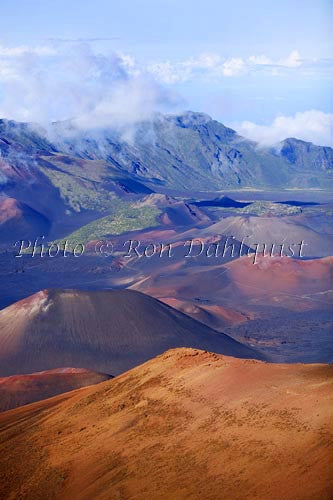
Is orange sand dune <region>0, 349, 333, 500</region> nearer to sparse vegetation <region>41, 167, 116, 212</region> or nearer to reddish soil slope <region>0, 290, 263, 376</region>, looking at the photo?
reddish soil slope <region>0, 290, 263, 376</region>

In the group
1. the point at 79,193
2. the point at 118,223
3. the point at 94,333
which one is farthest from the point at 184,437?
the point at 79,193

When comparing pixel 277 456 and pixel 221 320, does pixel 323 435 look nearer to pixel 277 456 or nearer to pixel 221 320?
pixel 277 456

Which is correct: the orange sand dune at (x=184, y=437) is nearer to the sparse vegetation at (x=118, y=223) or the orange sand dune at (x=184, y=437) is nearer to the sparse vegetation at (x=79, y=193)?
the sparse vegetation at (x=118, y=223)

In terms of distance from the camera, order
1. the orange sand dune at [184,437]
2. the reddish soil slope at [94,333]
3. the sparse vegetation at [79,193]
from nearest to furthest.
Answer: the orange sand dune at [184,437] < the reddish soil slope at [94,333] < the sparse vegetation at [79,193]

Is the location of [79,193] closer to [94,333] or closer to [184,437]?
[94,333]

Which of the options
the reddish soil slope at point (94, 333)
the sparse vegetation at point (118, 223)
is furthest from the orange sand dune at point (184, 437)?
the sparse vegetation at point (118, 223)

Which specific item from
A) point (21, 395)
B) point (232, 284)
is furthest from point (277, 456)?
point (232, 284)

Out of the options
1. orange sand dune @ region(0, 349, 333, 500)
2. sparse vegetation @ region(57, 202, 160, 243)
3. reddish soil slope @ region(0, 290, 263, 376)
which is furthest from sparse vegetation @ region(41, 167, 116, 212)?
orange sand dune @ region(0, 349, 333, 500)

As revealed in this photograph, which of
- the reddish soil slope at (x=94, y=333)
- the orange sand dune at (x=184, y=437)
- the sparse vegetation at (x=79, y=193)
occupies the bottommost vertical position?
the reddish soil slope at (x=94, y=333)
